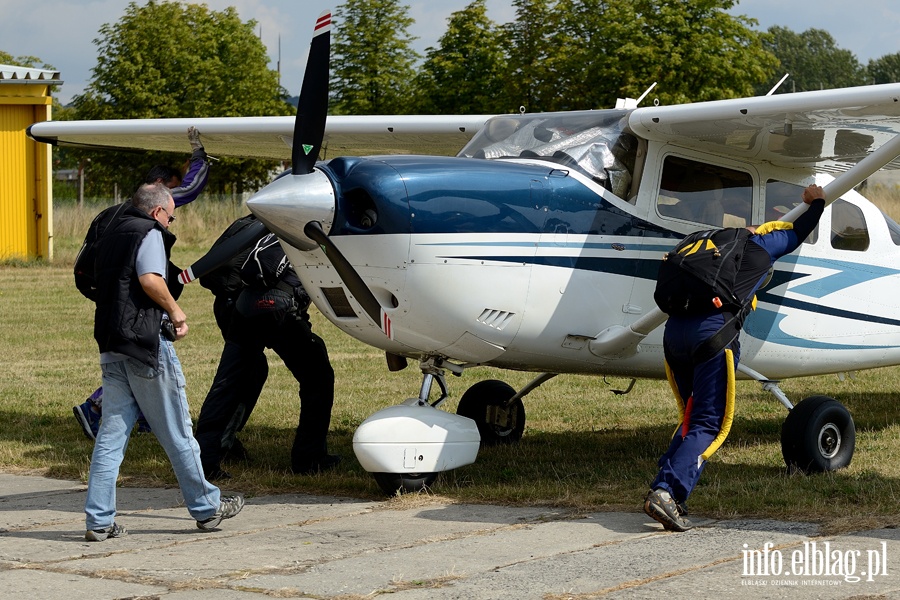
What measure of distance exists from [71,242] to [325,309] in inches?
960

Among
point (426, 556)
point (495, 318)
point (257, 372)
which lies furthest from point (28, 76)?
point (426, 556)

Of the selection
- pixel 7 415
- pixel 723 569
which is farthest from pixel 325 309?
pixel 7 415

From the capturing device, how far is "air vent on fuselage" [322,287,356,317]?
6.94m

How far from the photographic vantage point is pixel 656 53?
31656mm

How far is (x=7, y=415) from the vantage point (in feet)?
34.5

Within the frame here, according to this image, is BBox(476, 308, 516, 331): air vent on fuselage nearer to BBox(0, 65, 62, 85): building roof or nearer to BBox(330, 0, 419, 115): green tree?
BBox(0, 65, 62, 85): building roof

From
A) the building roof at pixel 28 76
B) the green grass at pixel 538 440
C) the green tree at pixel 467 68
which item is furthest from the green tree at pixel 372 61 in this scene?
the green grass at pixel 538 440

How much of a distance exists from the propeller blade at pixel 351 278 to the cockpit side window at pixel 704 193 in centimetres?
207

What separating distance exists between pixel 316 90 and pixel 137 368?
1887mm

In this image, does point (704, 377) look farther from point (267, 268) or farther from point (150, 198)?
point (150, 198)

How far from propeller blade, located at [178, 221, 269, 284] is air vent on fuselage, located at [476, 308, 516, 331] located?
4.77 feet

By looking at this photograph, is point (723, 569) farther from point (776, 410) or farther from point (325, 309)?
point (776, 410)

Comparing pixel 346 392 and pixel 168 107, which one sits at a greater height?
pixel 168 107

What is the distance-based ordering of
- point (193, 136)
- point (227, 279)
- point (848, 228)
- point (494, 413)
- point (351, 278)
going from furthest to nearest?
point (193, 136)
point (494, 413)
point (848, 228)
point (227, 279)
point (351, 278)
